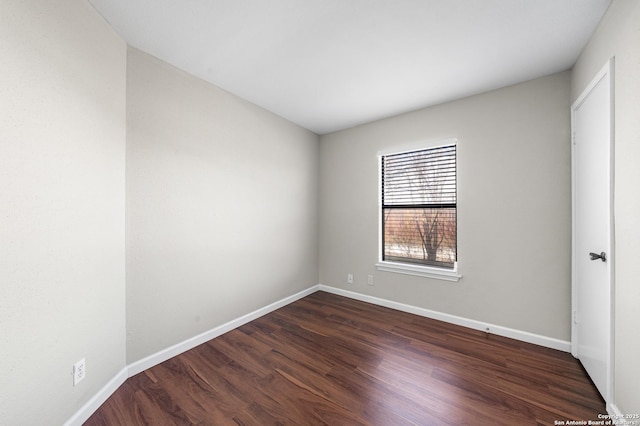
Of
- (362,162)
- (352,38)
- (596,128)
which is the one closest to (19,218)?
(352,38)

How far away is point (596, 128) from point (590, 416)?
1899 mm

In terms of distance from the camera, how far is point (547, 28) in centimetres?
163

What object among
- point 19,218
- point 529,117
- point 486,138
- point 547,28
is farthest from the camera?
point 486,138

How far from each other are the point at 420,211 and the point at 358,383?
209 cm

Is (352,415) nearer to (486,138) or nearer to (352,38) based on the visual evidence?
(352,38)

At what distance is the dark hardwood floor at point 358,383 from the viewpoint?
4.78 feet

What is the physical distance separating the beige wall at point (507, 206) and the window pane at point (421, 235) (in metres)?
0.17

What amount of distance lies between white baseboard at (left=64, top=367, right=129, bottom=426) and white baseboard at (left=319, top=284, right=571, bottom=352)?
2.61m

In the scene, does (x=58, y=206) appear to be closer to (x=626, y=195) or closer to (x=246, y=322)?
(x=246, y=322)

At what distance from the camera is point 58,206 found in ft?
4.22

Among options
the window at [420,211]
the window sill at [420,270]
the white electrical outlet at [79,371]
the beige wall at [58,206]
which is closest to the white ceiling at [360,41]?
the beige wall at [58,206]

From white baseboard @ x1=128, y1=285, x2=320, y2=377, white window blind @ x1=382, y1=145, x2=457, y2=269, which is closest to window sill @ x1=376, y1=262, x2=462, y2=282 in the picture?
white window blind @ x1=382, y1=145, x2=457, y2=269

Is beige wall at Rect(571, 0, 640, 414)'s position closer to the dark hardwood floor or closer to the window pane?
the dark hardwood floor

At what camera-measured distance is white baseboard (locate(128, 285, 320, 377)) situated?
187 cm
